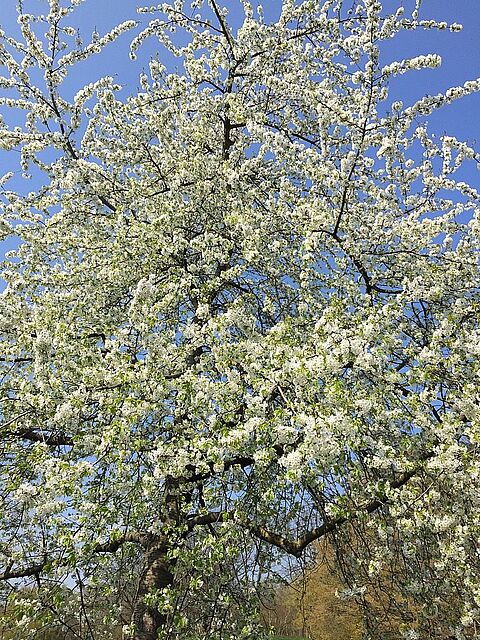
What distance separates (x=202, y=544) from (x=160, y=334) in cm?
198

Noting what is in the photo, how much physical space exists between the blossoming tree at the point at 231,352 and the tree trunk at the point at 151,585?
0.08ft

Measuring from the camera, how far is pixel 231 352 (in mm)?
4805

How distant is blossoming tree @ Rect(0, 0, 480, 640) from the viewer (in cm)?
427

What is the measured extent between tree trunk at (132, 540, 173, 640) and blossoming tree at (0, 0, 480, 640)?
0.03m

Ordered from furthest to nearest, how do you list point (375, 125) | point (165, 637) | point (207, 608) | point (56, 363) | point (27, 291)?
1. point (27, 291)
2. point (375, 125)
3. point (207, 608)
4. point (56, 363)
5. point (165, 637)

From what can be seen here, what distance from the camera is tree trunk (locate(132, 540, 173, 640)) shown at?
5.42m

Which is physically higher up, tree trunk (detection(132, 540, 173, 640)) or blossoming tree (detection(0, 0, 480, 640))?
blossoming tree (detection(0, 0, 480, 640))

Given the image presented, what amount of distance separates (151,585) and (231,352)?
2.64m

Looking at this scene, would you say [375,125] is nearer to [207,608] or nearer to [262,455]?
[262,455]

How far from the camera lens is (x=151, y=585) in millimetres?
5434

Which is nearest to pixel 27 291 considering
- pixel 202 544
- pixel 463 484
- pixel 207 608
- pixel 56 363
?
pixel 56 363

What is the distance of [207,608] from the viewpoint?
561 centimetres

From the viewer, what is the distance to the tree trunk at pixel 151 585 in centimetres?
542

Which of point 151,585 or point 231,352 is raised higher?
point 231,352
